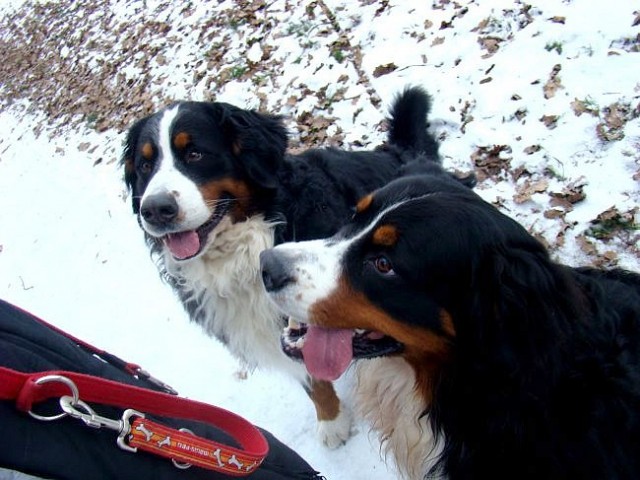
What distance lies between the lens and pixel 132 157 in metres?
3.17

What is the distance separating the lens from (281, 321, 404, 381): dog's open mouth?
1920mm

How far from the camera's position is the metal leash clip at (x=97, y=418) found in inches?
45.1

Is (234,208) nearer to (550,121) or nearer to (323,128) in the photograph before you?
(323,128)

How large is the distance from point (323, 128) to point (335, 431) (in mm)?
2923

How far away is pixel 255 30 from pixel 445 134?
11.5 ft

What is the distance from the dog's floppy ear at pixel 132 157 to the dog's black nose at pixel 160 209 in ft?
1.67

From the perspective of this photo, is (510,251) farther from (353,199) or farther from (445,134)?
(445,134)

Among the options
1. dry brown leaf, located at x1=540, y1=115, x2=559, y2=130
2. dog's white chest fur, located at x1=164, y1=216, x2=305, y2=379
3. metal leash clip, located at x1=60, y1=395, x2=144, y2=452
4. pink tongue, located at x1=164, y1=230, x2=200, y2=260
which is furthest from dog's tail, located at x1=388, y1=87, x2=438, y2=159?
metal leash clip, located at x1=60, y1=395, x2=144, y2=452

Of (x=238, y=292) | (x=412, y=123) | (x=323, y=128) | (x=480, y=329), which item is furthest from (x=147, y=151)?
(x=323, y=128)

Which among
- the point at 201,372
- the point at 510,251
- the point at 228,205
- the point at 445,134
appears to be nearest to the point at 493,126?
the point at 445,134

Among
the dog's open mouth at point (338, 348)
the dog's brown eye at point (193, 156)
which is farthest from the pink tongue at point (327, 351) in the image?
the dog's brown eye at point (193, 156)

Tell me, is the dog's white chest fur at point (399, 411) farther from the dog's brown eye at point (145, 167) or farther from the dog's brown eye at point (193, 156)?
the dog's brown eye at point (145, 167)

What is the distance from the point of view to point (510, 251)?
5.64ft

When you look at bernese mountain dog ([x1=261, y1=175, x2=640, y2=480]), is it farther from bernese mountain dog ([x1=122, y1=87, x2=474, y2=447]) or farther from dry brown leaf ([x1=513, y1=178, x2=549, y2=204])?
dry brown leaf ([x1=513, y1=178, x2=549, y2=204])
